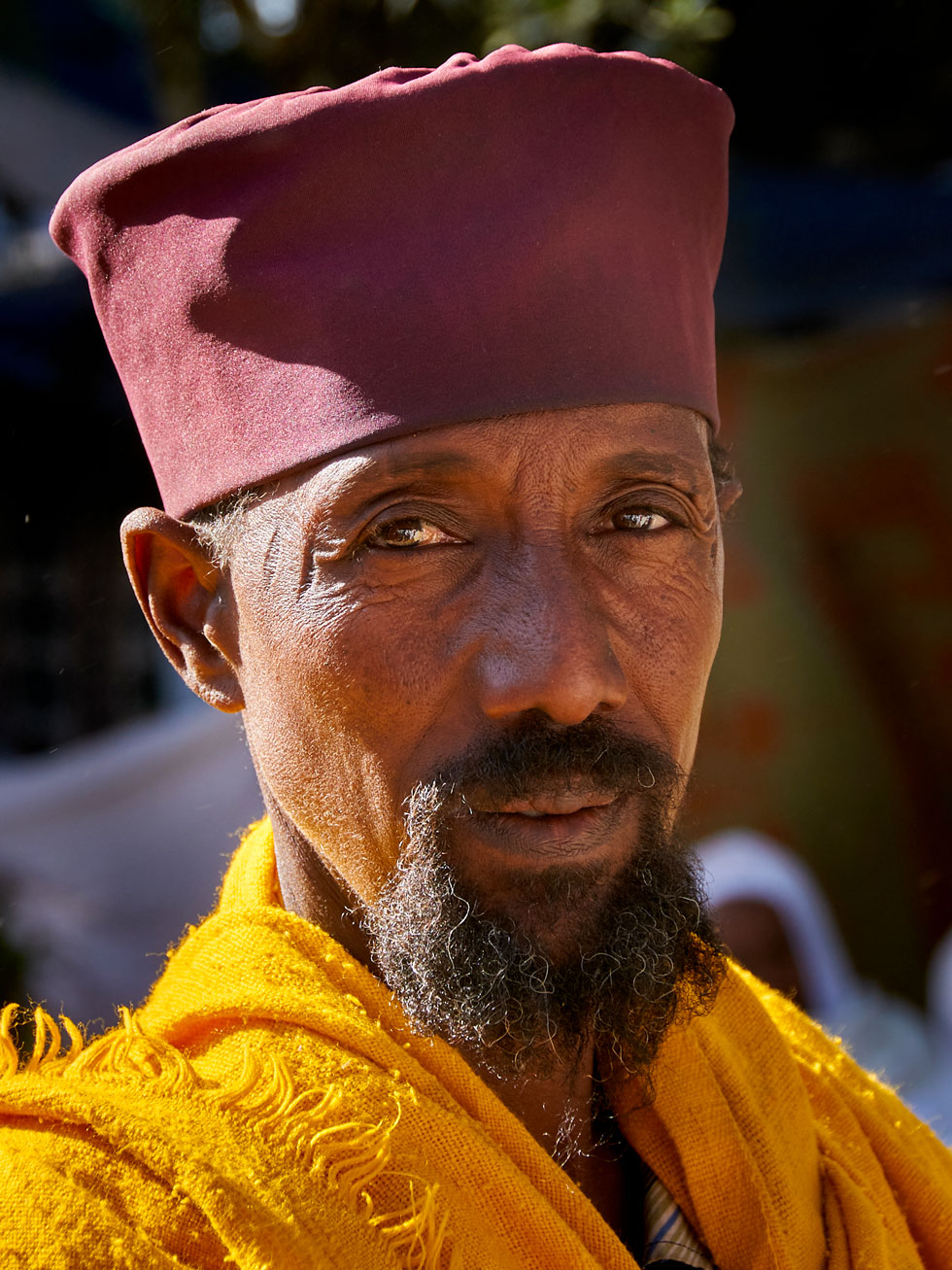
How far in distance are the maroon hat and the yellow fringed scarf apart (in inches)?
28.1

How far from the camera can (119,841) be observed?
16.3 ft

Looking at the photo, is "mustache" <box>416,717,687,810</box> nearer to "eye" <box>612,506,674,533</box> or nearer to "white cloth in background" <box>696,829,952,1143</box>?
"eye" <box>612,506,674,533</box>

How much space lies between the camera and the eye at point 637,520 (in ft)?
5.99

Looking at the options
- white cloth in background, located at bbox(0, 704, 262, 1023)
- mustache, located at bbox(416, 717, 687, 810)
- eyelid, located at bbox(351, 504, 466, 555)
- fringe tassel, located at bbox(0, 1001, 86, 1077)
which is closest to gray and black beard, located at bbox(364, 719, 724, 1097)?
mustache, located at bbox(416, 717, 687, 810)

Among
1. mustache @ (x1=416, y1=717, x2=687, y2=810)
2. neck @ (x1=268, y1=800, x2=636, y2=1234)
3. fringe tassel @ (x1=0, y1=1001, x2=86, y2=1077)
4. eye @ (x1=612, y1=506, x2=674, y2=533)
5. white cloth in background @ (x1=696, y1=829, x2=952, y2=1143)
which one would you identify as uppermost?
eye @ (x1=612, y1=506, x2=674, y2=533)

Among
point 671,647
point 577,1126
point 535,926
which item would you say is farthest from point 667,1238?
point 671,647

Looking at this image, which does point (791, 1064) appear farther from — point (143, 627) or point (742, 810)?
point (143, 627)

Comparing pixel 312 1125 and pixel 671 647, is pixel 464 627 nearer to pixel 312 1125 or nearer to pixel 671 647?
pixel 671 647

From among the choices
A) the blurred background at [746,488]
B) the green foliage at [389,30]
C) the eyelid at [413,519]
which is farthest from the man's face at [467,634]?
the blurred background at [746,488]

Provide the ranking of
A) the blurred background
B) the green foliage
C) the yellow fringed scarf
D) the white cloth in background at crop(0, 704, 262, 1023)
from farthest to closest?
the white cloth in background at crop(0, 704, 262, 1023) < the blurred background < the green foliage < the yellow fringed scarf

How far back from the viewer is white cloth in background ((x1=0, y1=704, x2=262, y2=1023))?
4.87 m

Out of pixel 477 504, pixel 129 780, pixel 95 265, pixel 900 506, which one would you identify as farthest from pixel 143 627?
pixel 477 504

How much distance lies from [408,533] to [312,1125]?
29.5 inches

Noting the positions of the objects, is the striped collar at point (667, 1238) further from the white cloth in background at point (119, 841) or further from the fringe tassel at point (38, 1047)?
the white cloth in background at point (119, 841)
